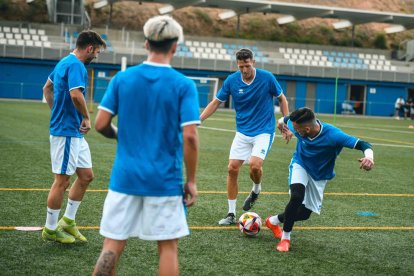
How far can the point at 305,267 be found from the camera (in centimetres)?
591

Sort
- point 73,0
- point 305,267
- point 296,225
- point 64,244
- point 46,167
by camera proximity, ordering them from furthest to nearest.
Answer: point 73,0
point 46,167
point 296,225
point 64,244
point 305,267

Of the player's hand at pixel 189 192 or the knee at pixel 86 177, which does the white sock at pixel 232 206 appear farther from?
the player's hand at pixel 189 192

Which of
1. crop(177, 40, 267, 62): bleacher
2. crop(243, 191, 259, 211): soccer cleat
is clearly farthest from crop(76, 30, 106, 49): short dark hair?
crop(177, 40, 267, 62): bleacher

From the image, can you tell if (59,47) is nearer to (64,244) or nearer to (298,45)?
(298,45)

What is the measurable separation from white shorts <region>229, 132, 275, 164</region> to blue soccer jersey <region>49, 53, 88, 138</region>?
240 cm

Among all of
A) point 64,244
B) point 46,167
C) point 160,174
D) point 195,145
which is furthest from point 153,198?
point 46,167

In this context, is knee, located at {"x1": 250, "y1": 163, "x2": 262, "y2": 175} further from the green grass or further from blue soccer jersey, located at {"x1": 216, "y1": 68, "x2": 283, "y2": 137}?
the green grass

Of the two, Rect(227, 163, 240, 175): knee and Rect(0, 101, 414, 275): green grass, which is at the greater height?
Rect(227, 163, 240, 175): knee

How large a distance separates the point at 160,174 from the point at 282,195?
609cm

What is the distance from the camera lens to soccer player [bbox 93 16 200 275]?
4.07 meters

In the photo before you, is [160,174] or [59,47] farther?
[59,47]

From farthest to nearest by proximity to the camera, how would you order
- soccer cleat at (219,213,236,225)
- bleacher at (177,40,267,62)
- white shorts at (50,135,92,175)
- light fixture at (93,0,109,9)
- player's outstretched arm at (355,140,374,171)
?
light fixture at (93,0,109,9), bleacher at (177,40,267,62), soccer cleat at (219,213,236,225), white shorts at (50,135,92,175), player's outstretched arm at (355,140,374,171)

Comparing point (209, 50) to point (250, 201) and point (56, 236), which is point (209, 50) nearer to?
point (250, 201)

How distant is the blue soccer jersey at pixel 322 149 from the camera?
6.43 m
